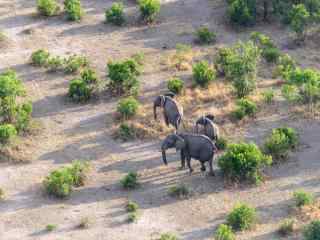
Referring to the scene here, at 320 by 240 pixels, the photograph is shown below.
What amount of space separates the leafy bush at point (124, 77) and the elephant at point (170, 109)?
2567 millimetres

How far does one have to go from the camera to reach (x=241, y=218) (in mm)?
24500

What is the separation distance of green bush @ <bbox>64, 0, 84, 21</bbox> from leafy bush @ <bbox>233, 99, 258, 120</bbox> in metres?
11.5

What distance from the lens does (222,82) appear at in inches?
1316

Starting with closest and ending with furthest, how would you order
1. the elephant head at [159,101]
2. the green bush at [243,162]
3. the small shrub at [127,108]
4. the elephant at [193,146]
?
the green bush at [243,162] → the elephant at [193,146] → the elephant head at [159,101] → the small shrub at [127,108]

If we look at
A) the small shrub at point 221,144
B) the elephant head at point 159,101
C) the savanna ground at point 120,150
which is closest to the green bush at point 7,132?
the savanna ground at point 120,150

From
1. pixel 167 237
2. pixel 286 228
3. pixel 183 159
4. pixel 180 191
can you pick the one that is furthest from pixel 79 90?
pixel 286 228

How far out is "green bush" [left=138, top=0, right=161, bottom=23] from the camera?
38.5 m

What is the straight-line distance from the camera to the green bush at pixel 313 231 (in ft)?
76.6

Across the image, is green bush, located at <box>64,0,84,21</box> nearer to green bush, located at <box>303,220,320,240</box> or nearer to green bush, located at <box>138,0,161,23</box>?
green bush, located at <box>138,0,161,23</box>

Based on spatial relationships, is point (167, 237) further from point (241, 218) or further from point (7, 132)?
point (7, 132)

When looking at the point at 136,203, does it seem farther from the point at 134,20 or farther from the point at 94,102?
the point at 134,20

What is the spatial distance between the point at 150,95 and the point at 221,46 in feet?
17.8

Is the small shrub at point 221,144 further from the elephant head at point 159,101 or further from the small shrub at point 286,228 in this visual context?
the small shrub at point 286,228

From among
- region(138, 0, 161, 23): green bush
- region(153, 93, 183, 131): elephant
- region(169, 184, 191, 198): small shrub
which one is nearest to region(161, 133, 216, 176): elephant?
region(169, 184, 191, 198): small shrub
